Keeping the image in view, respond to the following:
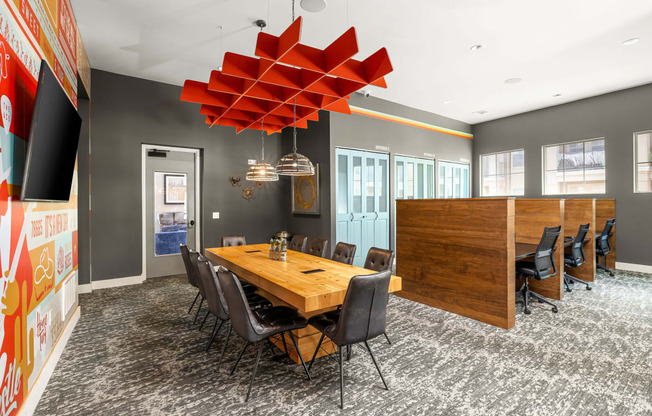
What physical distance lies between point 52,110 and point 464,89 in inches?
243

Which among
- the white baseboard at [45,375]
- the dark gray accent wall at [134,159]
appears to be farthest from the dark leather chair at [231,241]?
the white baseboard at [45,375]

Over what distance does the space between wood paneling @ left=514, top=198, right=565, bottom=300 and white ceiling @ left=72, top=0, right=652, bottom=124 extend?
7.11ft

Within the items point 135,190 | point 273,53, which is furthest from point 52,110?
point 135,190

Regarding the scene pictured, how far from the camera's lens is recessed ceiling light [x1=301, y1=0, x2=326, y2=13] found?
3379mm

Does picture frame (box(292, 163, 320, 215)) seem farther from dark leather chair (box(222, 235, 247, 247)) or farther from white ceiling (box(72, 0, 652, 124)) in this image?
white ceiling (box(72, 0, 652, 124))

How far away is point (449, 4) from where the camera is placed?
348 cm

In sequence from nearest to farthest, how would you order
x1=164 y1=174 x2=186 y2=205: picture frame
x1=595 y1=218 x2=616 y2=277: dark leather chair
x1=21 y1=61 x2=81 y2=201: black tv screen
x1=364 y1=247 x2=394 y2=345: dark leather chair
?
x1=21 y1=61 x2=81 y2=201: black tv screen
x1=364 y1=247 x2=394 y2=345: dark leather chair
x1=595 y1=218 x2=616 y2=277: dark leather chair
x1=164 y1=174 x2=186 y2=205: picture frame

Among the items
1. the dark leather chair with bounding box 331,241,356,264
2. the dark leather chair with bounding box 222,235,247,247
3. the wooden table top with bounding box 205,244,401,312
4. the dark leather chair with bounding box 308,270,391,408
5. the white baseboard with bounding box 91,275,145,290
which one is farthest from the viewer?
the white baseboard with bounding box 91,275,145,290

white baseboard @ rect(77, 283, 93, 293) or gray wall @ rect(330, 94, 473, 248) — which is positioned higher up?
gray wall @ rect(330, 94, 473, 248)

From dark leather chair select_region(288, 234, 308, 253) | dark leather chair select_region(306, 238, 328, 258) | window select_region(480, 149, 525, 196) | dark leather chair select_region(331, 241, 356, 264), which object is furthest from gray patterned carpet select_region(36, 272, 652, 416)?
window select_region(480, 149, 525, 196)

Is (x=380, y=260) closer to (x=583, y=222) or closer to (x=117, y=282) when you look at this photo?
(x=583, y=222)

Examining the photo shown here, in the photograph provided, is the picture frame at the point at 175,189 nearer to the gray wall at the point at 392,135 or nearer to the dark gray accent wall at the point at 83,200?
the dark gray accent wall at the point at 83,200

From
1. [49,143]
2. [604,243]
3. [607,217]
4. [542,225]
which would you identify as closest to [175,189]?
[49,143]

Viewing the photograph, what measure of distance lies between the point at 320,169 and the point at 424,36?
2822 millimetres
